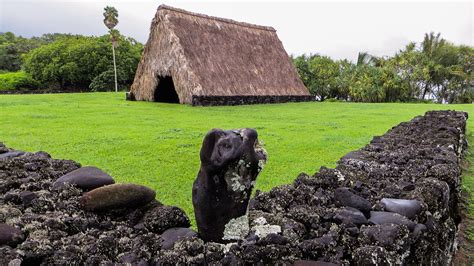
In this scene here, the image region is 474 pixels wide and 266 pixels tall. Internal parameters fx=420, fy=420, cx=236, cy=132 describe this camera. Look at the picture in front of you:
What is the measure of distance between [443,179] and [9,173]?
383 centimetres

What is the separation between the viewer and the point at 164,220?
2639 millimetres

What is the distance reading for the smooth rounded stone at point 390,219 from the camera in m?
2.59

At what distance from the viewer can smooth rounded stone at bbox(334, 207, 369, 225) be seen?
2.58m

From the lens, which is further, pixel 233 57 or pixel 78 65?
pixel 78 65

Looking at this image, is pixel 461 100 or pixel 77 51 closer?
pixel 77 51

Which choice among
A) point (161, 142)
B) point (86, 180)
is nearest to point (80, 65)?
point (161, 142)

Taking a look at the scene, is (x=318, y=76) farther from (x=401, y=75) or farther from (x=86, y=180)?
(x=86, y=180)

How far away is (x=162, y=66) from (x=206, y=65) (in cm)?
179

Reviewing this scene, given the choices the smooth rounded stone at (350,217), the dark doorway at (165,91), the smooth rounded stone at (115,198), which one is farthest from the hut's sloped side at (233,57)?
the smooth rounded stone at (350,217)

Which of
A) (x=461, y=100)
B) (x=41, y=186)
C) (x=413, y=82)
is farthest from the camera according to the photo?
(x=461, y=100)

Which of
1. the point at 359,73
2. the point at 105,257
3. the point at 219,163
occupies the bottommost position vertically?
the point at 105,257

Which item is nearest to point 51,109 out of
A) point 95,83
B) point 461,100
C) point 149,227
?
point 149,227

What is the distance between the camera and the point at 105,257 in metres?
2.17

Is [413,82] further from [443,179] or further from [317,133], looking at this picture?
[443,179]
